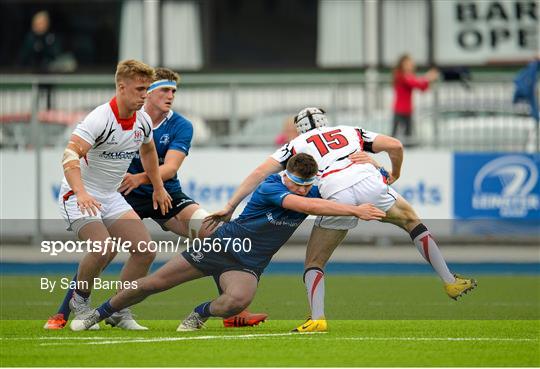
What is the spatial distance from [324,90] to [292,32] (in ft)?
28.4

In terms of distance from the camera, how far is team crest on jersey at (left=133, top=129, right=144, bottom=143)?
11.8 meters

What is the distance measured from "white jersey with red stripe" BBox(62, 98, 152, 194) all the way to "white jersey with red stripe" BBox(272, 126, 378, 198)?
132 cm

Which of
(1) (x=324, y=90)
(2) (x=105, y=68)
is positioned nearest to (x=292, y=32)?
(2) (x=105, y=68)

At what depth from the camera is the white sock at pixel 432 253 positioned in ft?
41.3

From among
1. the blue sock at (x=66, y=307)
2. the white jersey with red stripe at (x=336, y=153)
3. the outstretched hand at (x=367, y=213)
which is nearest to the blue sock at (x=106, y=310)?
the blue sock at (x=66, y=307)

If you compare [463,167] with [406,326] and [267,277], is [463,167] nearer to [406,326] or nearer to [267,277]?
[267,277]

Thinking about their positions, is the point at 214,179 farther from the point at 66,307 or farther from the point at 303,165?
the point at 303,165

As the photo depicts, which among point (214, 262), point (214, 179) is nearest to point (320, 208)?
point (214, 262)

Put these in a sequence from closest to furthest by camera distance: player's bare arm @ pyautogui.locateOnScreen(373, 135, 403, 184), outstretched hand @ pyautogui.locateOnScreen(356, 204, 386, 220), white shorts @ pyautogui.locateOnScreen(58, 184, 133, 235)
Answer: outstretched hand @ pyautogui.locateOnScreen(356, 204, 386, 220)
white shorts @ pyautogui.locateOnScreen(58, 184, 133, 235)
player's bare arm @ pyautogui.locateOnScreen(373, 135, 403, 184)

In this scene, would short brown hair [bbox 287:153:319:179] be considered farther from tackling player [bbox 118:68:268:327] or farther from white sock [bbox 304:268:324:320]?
tackling player [bbox 118:68:268:327]

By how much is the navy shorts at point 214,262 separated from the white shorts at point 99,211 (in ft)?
2.29

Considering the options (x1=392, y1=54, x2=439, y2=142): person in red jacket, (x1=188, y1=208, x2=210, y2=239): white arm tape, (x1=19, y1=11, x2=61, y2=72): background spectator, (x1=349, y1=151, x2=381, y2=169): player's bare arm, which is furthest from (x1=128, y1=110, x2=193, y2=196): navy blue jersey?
(x1=19, y1=11, x2=61, y2=72): background spectator

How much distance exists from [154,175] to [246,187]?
0.77m

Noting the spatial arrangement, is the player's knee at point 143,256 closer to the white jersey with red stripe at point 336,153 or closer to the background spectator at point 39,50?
the white jersey with red stripe at point 336,153
